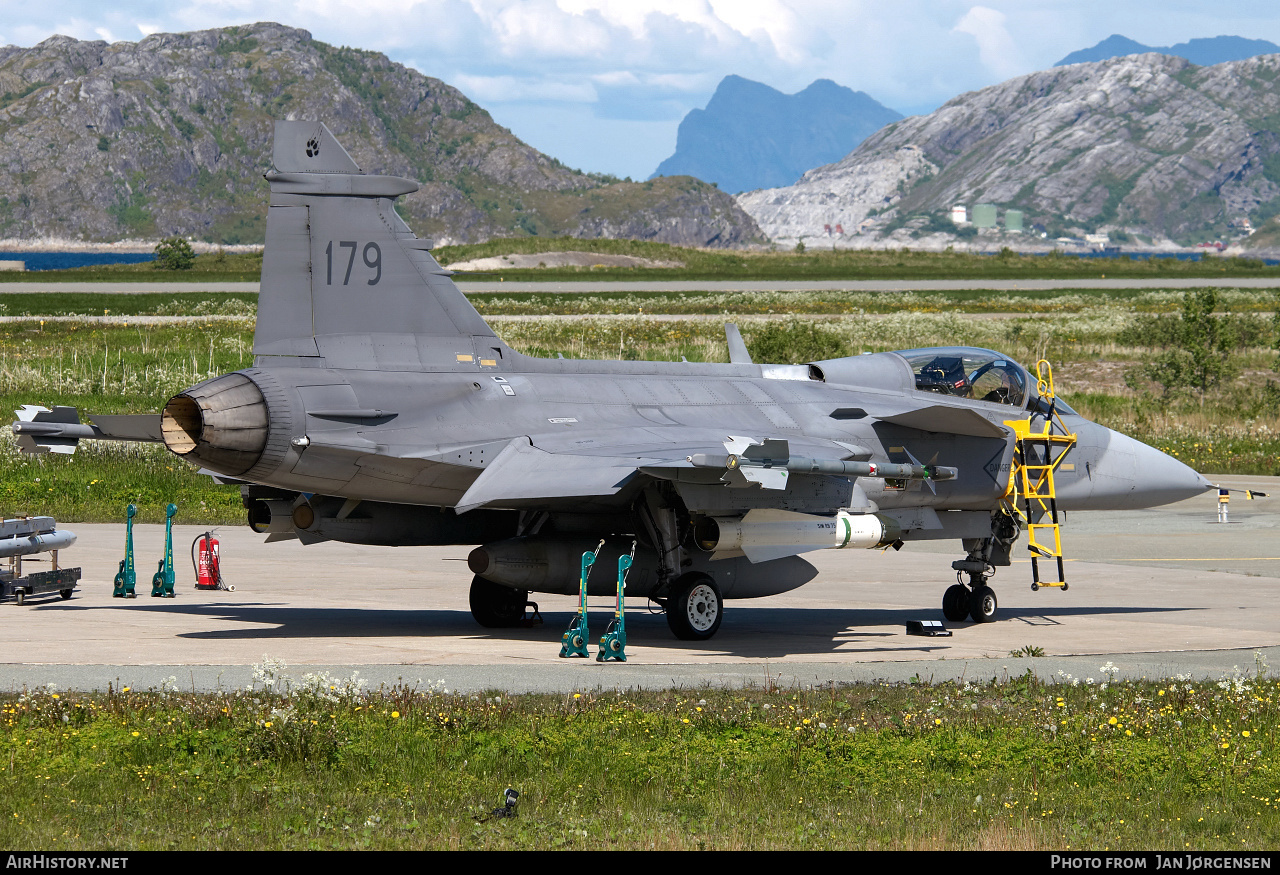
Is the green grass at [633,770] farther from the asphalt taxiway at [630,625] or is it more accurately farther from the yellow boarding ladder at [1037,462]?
the yellow boarding ladder at [1037,462]

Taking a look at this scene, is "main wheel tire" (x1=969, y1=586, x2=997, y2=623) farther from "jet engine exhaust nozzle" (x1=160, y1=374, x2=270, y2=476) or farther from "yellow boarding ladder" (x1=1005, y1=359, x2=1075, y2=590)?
"jet engine exhaust nozzle" (x1=160, y1=374, x2=270, y2=476)

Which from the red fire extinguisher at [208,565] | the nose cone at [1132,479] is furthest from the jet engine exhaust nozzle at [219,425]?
the nose cone at [1132,479]

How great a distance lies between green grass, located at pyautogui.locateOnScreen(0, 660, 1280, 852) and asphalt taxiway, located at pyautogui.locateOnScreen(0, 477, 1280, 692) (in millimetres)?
1455

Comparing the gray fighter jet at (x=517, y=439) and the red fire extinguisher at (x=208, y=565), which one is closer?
the gray fighter jet at (x=517, y=439)

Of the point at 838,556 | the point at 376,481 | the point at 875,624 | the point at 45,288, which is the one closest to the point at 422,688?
the point at 376,481

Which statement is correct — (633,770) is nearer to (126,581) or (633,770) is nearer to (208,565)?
(208,565)

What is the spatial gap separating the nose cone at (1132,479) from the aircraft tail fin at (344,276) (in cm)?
800

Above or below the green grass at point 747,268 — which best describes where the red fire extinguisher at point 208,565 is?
below

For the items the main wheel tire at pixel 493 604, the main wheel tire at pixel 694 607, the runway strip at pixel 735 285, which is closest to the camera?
the main wheel tire at pixel 694 607

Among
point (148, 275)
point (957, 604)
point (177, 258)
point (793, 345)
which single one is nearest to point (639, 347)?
point (793, 345)

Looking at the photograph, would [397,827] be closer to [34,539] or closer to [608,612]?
[608,612]

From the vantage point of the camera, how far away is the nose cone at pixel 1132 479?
17281 millimetres

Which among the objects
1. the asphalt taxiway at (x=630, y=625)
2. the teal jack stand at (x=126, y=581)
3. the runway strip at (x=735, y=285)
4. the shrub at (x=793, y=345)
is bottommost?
the asphalt taxiway at (x=630, y=625)

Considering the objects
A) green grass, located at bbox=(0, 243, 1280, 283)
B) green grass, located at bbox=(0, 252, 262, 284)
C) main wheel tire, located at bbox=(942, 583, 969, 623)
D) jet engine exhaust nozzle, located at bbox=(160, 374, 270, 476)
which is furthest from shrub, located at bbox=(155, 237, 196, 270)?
jet engine exhaust nozzle, located at bbox=(160, 374, 270, 476)
